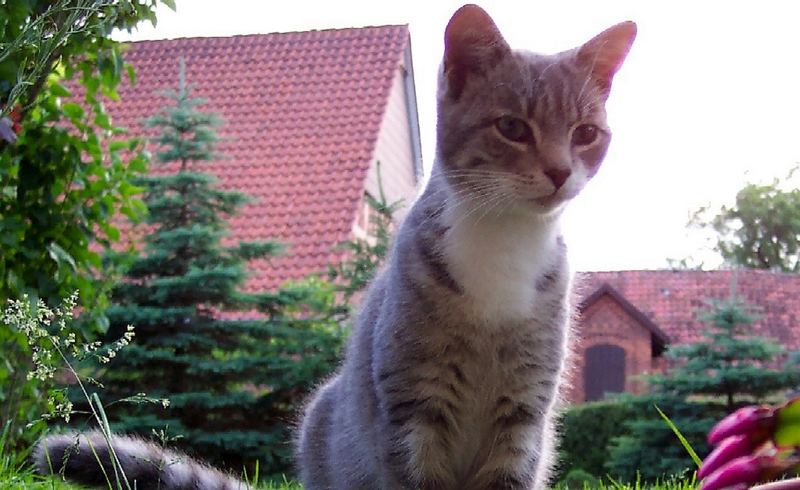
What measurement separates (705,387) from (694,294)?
6170 millimetres

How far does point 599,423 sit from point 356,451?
9.95 metres

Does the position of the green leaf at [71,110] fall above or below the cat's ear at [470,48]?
above

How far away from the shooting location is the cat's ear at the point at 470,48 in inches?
86.0

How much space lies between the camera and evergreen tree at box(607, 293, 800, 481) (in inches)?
383

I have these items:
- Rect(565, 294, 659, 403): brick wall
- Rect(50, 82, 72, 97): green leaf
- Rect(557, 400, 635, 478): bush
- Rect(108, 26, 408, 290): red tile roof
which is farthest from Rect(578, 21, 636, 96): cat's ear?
Rect(565, 294, 659, 403): brick wall

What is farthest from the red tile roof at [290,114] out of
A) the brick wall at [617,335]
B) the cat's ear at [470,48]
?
the cat's ear at [470,48]

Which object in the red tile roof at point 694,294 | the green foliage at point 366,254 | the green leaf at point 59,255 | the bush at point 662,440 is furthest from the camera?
the red tile roof at point 694,294

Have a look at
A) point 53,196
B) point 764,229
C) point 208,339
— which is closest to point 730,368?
point 208,339

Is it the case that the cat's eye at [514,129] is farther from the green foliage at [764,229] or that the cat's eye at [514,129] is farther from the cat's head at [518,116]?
the green foliage at [764,229]

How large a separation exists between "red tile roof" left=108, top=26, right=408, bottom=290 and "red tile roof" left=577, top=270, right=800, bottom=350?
5329 millimetres

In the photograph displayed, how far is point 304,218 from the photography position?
11109 millimetres

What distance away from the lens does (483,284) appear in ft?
6.98

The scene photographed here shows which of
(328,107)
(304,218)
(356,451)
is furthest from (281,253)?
(356,451)

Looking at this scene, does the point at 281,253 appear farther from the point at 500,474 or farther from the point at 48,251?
the point at 500,474
